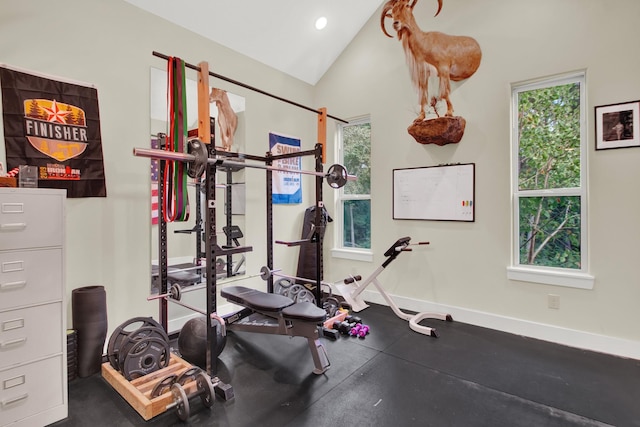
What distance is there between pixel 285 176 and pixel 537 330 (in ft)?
11.0

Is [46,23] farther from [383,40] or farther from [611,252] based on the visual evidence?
[611,252]

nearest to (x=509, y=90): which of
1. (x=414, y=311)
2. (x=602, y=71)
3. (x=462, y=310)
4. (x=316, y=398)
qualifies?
(x=602, y=71)

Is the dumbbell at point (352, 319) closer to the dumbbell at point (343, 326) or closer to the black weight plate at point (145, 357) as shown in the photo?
the dumbbell at point (343, 326)

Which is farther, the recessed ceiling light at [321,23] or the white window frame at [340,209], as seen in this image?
the white window frame at [340,209]

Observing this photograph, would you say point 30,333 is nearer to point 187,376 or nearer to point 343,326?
point 187,376

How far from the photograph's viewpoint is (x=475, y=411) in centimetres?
204

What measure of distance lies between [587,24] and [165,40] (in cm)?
392

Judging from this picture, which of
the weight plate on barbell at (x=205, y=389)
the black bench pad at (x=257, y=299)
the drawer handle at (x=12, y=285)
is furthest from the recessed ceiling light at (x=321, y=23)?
the weight plate on barbell at (x=205, y=389)

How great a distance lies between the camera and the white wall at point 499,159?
2.78 meters

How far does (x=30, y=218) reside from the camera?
1.87 meters

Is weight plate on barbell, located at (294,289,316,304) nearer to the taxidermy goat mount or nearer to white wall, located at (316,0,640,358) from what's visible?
white wall, located at (316,0,640,358)

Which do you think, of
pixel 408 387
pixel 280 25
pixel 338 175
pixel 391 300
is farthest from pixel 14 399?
pixel 280 25

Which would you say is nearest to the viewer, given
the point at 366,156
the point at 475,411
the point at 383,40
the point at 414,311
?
the point at 475,411

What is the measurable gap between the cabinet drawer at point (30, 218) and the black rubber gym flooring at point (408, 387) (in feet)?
3.64
